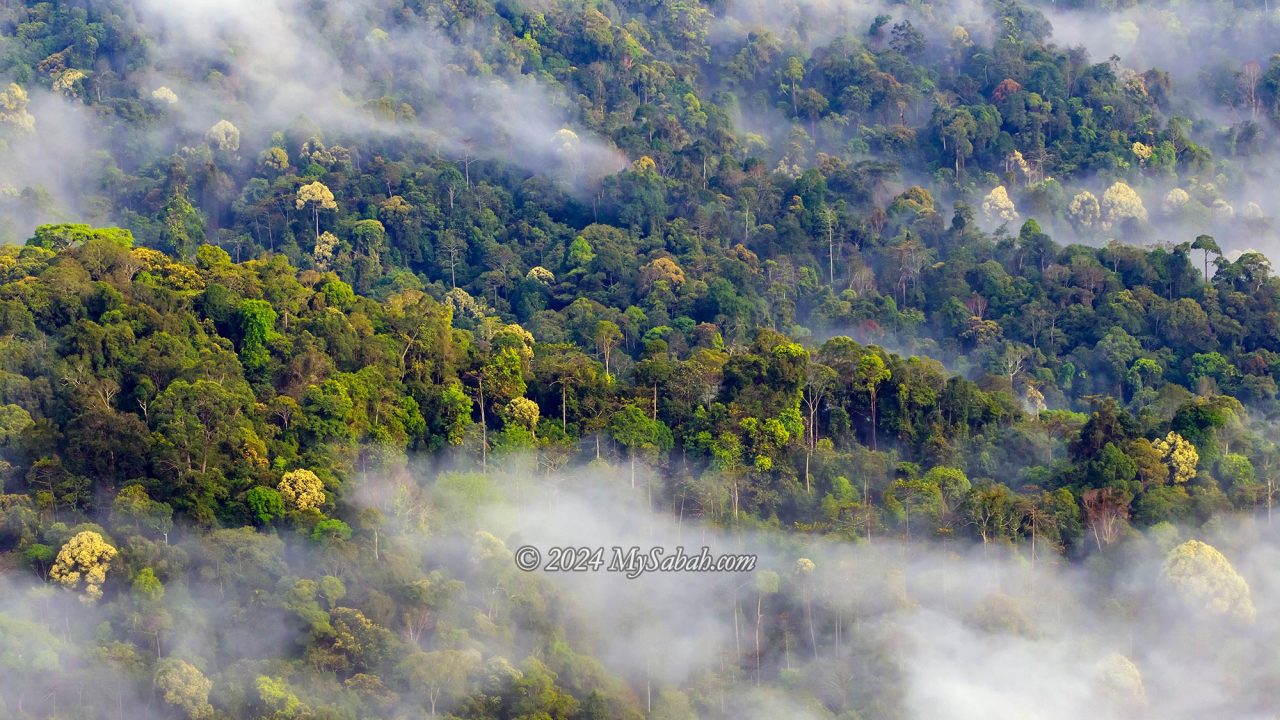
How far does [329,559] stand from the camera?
50531 mm

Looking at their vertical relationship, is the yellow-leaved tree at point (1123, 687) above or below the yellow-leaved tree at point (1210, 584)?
below

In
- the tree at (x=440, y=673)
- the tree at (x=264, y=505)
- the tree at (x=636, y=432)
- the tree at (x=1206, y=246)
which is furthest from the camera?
the tree at (x=1206, y=246)

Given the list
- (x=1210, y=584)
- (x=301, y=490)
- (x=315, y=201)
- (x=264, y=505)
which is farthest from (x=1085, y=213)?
(x=264, y=505)

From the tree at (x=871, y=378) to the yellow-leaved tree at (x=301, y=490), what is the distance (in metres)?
15.3

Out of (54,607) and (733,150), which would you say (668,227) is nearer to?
(733,150)

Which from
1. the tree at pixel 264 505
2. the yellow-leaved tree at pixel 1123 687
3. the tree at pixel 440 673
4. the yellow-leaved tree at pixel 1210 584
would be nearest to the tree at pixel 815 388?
the yellow-leaved tree at pixel 1210 584

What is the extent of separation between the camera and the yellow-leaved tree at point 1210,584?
51.8 m

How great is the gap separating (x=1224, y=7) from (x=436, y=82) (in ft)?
121

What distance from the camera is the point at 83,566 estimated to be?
48.6 metres

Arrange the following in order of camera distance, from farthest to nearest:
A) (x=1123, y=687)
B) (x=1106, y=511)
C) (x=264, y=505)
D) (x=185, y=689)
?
1. (x=1106, y=511)
2. (x=264, y=505)
3. (x=1123, y=687)
4. (x=185, y=689)

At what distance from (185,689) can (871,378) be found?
21.4m

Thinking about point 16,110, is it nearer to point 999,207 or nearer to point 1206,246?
point 999,207

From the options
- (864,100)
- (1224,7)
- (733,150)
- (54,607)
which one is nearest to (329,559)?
(54,607)

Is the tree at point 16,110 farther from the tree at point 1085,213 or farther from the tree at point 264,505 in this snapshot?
the tree at point 1085,213
